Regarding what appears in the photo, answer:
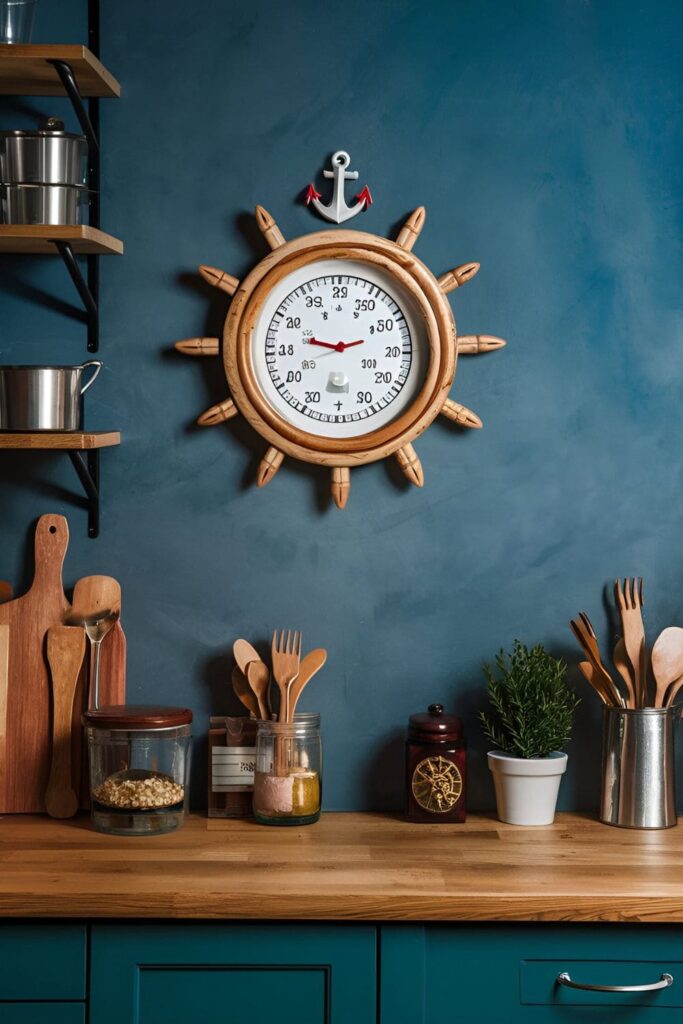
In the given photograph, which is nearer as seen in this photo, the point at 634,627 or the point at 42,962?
the point at 42,962

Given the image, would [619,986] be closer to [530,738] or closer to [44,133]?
[530,738]

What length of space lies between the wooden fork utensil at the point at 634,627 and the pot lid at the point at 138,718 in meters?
0.85

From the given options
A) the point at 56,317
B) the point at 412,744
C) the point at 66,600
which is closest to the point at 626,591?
the point at 412,744

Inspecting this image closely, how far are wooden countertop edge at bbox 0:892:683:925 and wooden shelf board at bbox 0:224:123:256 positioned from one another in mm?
1090

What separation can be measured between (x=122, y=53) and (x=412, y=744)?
1430 mm

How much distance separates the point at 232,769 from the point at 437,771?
0.38 meters

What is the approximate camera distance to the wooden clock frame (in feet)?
7.26

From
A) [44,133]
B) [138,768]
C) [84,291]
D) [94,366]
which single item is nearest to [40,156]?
[44,133]

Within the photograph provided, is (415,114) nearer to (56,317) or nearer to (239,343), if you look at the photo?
(239,343)

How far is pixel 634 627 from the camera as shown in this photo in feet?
7.43

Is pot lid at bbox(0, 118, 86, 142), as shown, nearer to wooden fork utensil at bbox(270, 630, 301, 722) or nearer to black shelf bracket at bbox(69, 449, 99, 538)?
black shelf bracket at bbox(69, 449, 99, 538)

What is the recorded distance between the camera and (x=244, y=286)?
7.28ft

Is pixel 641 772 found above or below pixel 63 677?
below

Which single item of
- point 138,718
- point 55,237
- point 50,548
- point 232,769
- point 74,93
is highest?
point 74,93
